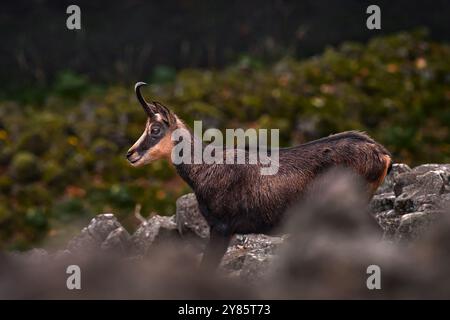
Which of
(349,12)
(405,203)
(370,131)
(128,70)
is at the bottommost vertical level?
(405,203)

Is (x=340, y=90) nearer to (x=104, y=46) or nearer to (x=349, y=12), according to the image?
(x=349, y=12)

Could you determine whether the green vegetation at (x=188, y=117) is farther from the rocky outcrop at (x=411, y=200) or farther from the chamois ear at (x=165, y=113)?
the chamois ear at (x=165, y=113)

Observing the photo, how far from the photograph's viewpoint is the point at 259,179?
989cm

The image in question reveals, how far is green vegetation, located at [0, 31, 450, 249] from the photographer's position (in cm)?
1894

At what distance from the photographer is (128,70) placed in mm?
24062

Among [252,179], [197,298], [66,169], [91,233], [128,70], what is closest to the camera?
[197,298]

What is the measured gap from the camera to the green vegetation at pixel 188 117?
18.9 m

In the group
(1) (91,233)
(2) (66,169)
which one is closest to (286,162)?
(1) (91,233)

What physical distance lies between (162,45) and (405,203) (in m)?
14.8

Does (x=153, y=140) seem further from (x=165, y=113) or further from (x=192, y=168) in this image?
(x=192, y=168)

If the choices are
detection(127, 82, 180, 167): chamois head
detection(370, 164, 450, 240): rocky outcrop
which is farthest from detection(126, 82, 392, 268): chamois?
detection(370, 164, 450, 240): rocky outcrop

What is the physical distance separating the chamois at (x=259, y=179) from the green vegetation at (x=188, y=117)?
24.8 feet

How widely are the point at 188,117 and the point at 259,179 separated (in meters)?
11.1

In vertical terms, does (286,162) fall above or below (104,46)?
below
